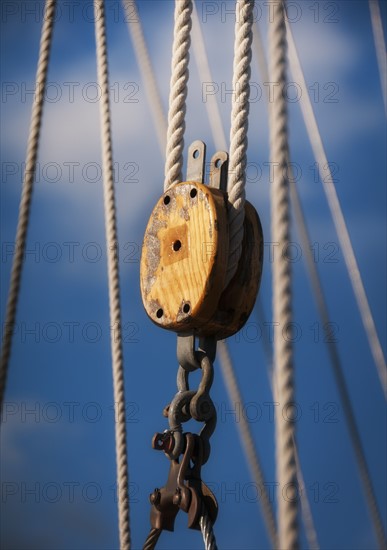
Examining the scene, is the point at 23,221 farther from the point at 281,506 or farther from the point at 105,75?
the point at 281,506

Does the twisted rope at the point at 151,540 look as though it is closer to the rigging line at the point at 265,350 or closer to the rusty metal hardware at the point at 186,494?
the rusty metal hardware at the point at 186,494

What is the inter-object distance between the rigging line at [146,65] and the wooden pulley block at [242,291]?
Answer: 112 cm

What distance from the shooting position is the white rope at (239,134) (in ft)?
2.44

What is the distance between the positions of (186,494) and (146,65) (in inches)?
62.2

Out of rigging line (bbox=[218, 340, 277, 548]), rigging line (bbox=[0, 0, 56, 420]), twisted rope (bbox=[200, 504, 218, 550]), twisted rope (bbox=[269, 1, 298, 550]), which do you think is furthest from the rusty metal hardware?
rigging line (bbox=[218, 340, 277, 548])

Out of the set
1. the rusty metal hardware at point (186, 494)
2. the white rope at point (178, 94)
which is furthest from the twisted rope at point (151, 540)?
the white rope at point (178, 94)

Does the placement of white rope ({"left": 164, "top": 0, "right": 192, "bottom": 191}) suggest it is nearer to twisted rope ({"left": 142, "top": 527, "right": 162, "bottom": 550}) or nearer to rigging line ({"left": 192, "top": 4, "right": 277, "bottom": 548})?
twisted rope ({"left": 142, "top": 527, "right": 162, "bottom": 550})

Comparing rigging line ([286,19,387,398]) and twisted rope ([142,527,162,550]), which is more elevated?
rigging line ([286,19,387,398])

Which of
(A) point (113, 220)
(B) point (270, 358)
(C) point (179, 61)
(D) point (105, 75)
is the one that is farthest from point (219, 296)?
(B) point (270, 358)

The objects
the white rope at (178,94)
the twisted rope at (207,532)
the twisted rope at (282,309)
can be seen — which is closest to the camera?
the twisted rope at (282,309)

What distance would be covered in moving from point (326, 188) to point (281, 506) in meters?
2.18

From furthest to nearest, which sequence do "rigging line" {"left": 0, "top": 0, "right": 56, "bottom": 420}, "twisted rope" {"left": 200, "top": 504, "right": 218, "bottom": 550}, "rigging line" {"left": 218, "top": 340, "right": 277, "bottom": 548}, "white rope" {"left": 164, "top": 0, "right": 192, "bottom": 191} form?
"rigging line" {"left": 218, "top": 340, "right": 277, "bottom": 548} < "rigging line" {"left": 0, "top": 0, "right": 56, "bottom": 420} < "white rope" {"left": 164, "top": 0, "right": 192, "bottom": 191} < "twisted rope" {"left": 200, "top": 504, "right": 218, "bottom": 550}

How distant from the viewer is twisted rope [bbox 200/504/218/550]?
67 cm

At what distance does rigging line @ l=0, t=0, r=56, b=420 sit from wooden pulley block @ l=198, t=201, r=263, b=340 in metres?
0.48
